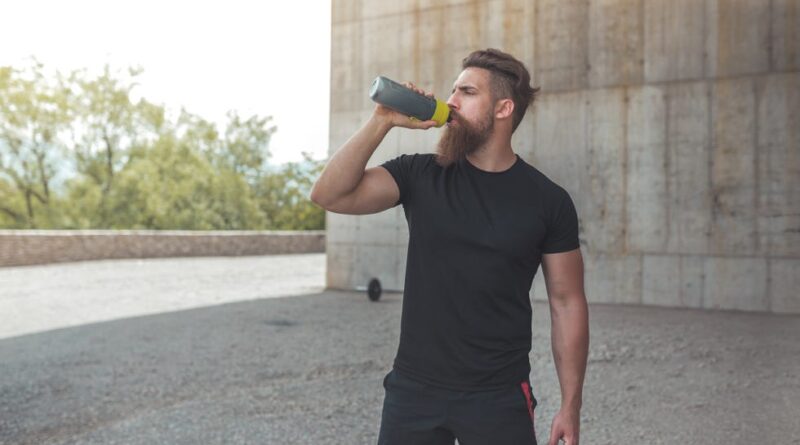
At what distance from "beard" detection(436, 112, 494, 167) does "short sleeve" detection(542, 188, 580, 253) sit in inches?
10.6

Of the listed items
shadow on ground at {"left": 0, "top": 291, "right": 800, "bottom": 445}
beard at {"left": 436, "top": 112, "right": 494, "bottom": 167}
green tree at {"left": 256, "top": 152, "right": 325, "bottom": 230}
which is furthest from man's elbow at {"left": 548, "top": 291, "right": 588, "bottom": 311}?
green tree at {"left": 256, "top": 152, "right": 325, "bottom": 230}

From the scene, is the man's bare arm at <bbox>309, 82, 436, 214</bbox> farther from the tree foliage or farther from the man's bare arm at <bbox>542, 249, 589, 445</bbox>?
the tree foliage

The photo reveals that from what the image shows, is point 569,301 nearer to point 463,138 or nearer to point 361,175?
point 463,138

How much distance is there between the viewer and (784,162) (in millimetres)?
9586

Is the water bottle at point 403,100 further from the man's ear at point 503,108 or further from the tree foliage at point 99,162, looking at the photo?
the tree foliage at point 99,162

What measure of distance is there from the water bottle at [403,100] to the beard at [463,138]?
0.42 feet

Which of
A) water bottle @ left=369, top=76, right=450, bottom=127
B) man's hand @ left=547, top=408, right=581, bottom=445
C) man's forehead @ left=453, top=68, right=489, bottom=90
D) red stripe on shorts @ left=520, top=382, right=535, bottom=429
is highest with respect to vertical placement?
man's forehead @ left=453, top=68, right=489, bottom=90

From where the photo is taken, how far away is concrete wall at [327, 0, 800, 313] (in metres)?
9.67

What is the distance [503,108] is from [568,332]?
0.66 m

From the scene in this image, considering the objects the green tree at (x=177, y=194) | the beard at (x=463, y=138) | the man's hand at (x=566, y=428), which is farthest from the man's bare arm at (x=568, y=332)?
the green tree at (x=177, y=194)

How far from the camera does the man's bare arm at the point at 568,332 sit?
1.95 m

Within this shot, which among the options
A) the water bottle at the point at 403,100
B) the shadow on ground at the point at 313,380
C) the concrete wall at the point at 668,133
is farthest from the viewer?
the concrete wall at the point at 668,133

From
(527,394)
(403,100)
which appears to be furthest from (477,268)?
(403,100)

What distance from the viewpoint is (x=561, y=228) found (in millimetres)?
1934
